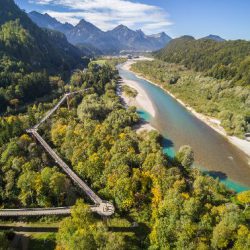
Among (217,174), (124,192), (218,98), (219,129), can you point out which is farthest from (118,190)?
(218,98)

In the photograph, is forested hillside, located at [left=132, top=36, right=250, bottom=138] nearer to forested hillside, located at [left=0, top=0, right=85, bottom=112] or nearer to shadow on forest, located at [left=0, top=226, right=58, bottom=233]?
shadow on forest, located at [left=0, top=226, right=58, bottom=233]

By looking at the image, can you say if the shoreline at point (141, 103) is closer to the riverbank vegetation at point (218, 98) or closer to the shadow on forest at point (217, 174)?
the riverbank vegetation at point (218, 98)

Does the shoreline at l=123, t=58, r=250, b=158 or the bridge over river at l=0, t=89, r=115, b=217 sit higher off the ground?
the shoreline at l=123, t=58, r=250, b=158

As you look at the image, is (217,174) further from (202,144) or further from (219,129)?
(219,129)

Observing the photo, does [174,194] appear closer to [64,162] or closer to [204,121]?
[64,162]

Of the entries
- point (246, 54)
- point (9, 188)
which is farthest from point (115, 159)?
point (246, 54)

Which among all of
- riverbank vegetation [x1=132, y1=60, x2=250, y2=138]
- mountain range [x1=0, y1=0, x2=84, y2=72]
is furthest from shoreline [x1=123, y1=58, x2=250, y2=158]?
mountain range [x1=0, y1=0, x2=84, y2=72]
